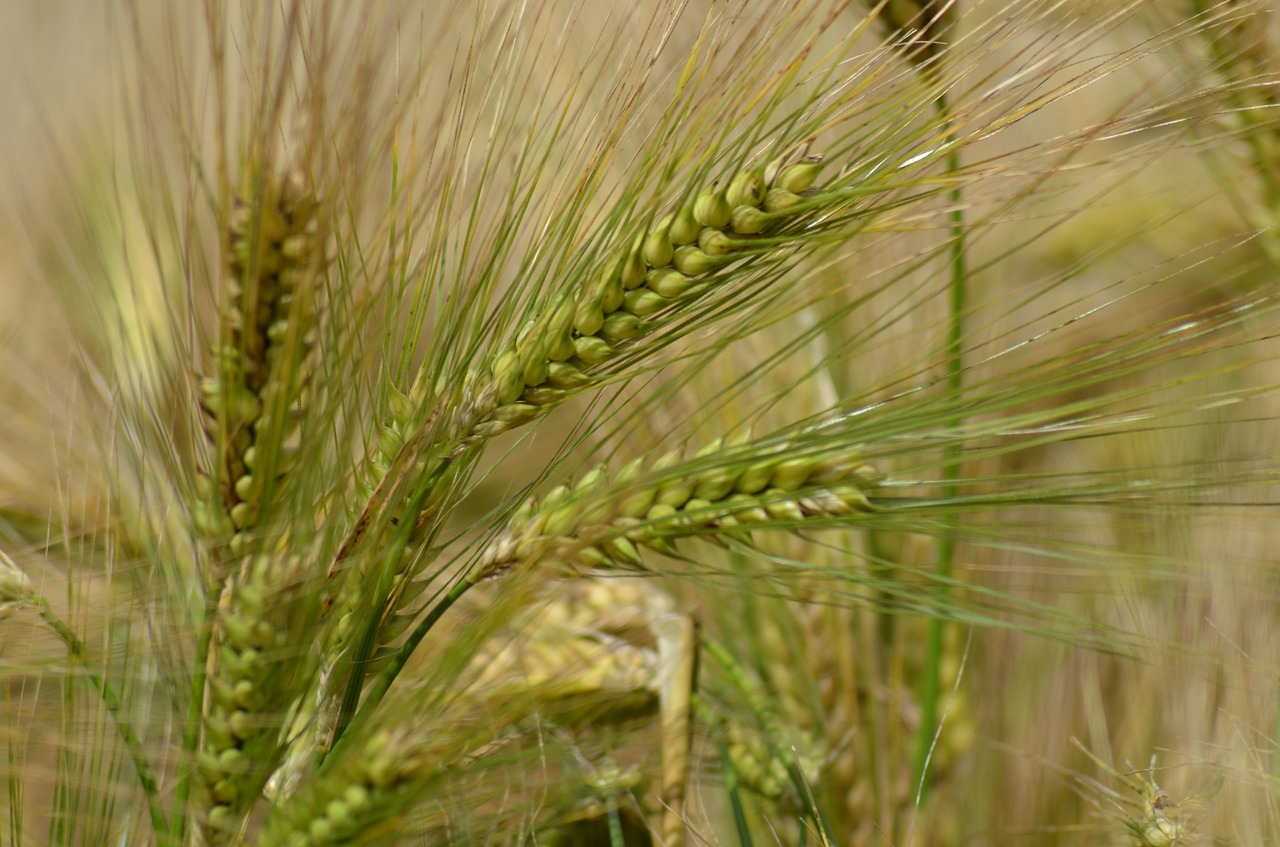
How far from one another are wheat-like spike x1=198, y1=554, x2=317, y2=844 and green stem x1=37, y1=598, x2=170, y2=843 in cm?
2

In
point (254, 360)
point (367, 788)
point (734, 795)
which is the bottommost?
point (734, 795)

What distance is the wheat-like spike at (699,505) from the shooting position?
363 mm

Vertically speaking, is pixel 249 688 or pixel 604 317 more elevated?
pixel 604 317

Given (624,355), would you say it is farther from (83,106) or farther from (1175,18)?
(83,106)

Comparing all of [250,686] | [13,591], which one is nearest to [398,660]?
[250,686]

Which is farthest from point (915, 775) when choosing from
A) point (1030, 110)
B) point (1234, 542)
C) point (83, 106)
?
point (83, 106)

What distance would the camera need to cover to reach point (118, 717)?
393 millimetres

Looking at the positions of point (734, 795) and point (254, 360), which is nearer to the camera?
point (254, 360)

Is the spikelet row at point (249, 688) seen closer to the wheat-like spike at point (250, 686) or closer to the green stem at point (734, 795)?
the wheat-like spike at point (250, 686)

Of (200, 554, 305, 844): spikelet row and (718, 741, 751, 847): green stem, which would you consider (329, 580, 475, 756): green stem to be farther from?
(718, 741, 751, 847): green stem

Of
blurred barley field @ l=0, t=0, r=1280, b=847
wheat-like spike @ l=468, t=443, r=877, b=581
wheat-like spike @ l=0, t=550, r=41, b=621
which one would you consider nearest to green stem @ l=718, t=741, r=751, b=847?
blurred barley field @ l=0, t=0, r=1280, b=847

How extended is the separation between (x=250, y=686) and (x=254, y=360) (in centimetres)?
12

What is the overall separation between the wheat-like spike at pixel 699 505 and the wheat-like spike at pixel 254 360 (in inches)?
3.7

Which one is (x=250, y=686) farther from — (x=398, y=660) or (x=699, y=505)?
(x=699, y=505)
